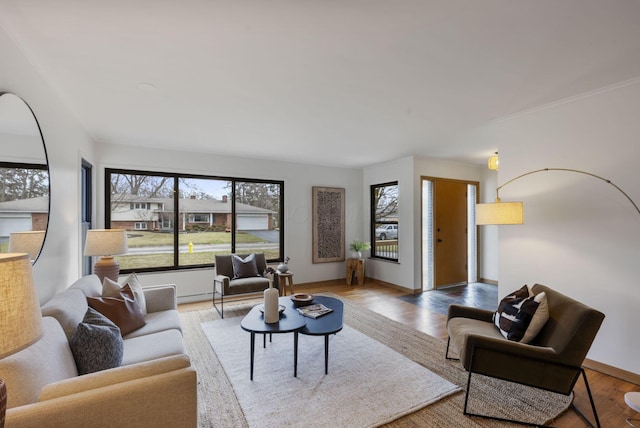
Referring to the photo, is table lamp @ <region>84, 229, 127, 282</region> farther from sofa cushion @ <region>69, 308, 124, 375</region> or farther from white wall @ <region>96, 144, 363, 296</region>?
sofa cushion @ <region>69, 308, 124, 375</region>

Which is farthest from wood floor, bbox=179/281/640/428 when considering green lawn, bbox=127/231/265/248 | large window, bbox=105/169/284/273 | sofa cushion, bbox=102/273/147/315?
sofa cushion, bbox=102/273/147/315

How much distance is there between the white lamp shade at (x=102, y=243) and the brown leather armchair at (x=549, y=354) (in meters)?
3.41

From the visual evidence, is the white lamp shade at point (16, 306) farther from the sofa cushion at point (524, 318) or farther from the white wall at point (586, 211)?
the white wall at point (586, 211)

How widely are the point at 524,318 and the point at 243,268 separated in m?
3.45

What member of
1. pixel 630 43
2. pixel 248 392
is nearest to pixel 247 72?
pixel 248 392

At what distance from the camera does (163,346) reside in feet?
6.81

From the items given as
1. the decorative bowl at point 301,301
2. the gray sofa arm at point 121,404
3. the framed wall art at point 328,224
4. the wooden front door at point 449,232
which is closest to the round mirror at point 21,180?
the gray sofa arm at point 121,404

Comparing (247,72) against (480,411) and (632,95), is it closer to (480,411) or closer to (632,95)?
(480,411)

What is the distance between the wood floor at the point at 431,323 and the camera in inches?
78.5

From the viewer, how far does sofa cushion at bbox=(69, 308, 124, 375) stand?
1665mm

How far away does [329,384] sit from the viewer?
2.33 meters

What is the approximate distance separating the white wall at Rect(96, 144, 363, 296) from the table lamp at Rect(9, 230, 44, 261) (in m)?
2.45

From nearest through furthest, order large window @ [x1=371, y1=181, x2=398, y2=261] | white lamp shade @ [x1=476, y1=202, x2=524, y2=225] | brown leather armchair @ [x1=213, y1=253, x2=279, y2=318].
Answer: white lamp shade @ [x1=476, y1=202, x2=524, y2=225] → brown leather armchair @ [x1=213, y1=253, x2=279, y2=318] → large window @ [x1=371, y1=181, x2=398, y2=261]

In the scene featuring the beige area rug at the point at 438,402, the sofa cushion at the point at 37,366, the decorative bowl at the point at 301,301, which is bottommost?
the beige area rug at the point at 438,402
